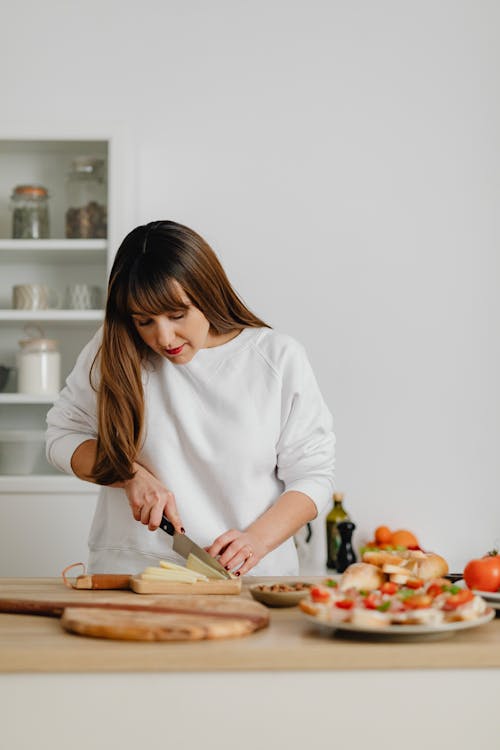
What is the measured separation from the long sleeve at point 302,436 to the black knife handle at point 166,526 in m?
0.26

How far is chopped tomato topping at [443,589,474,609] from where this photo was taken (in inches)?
44.2

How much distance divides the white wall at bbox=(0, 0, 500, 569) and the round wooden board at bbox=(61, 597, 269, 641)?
A: 2076 millimetres

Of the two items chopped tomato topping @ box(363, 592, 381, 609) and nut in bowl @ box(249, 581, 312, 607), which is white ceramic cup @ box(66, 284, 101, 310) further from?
chopped tomato topping @ box(363, 592, 381, 609)

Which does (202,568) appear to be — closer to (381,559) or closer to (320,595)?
(381,559)

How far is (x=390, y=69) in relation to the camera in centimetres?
331

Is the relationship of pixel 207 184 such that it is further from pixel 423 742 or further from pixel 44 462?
pixel 423 742

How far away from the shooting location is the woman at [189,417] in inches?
69.3

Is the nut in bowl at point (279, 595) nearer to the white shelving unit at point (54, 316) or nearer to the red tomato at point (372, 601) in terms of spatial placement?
the red tomato at point (372, 601)

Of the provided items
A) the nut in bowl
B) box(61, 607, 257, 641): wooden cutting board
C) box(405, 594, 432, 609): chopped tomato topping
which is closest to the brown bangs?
the nut in bowl

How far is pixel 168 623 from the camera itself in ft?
3.68

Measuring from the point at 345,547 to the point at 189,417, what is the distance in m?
1.36

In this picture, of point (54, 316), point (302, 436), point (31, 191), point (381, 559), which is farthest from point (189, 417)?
point (31, 191)

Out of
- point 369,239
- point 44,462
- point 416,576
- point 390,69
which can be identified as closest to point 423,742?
point 416,576

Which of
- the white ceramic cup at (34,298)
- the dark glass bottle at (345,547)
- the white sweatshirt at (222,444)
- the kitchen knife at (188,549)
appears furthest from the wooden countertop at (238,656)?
the white ceramic cup at (34,298)
